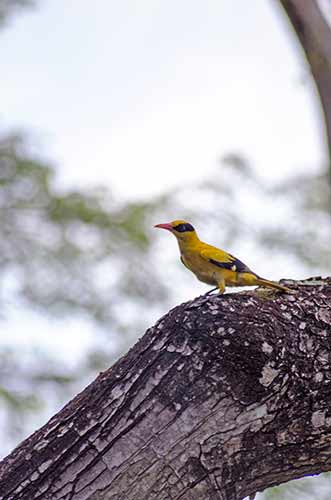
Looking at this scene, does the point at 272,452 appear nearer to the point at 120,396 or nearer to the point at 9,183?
the point at 120,396

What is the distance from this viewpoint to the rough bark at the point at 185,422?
1729 millimetres

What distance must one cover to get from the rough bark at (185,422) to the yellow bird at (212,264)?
0.53 m

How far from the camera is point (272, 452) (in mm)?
1788

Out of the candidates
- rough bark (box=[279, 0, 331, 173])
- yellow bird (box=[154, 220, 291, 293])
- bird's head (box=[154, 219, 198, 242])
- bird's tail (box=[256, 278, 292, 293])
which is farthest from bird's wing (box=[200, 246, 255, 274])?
rough bark (box=[279, 0, 331, 173])

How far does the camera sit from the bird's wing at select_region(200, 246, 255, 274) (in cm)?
245

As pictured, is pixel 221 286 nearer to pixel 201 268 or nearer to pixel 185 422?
pixel 201 268

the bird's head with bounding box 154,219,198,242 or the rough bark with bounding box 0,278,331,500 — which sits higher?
the bird's head with bounding box 154,219,198,242

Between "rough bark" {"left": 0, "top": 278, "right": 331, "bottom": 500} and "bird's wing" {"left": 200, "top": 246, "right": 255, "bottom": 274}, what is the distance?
630 mm

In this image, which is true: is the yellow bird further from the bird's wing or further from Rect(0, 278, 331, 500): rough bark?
Rect(0, 278, 331, 500): rough bark

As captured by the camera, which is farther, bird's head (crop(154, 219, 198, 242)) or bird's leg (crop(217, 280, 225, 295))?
bird's head (crop(154, 219, 198, 242))

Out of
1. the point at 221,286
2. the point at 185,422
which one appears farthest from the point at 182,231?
the point at 185,422

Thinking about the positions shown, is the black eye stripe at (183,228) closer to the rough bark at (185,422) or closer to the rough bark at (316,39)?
the rough bark at (316,39)

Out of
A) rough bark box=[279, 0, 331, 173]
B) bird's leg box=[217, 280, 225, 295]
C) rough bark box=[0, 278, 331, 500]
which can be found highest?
rough bark box=[279, 0, 331, 173]

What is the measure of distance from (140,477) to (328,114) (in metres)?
0.98
